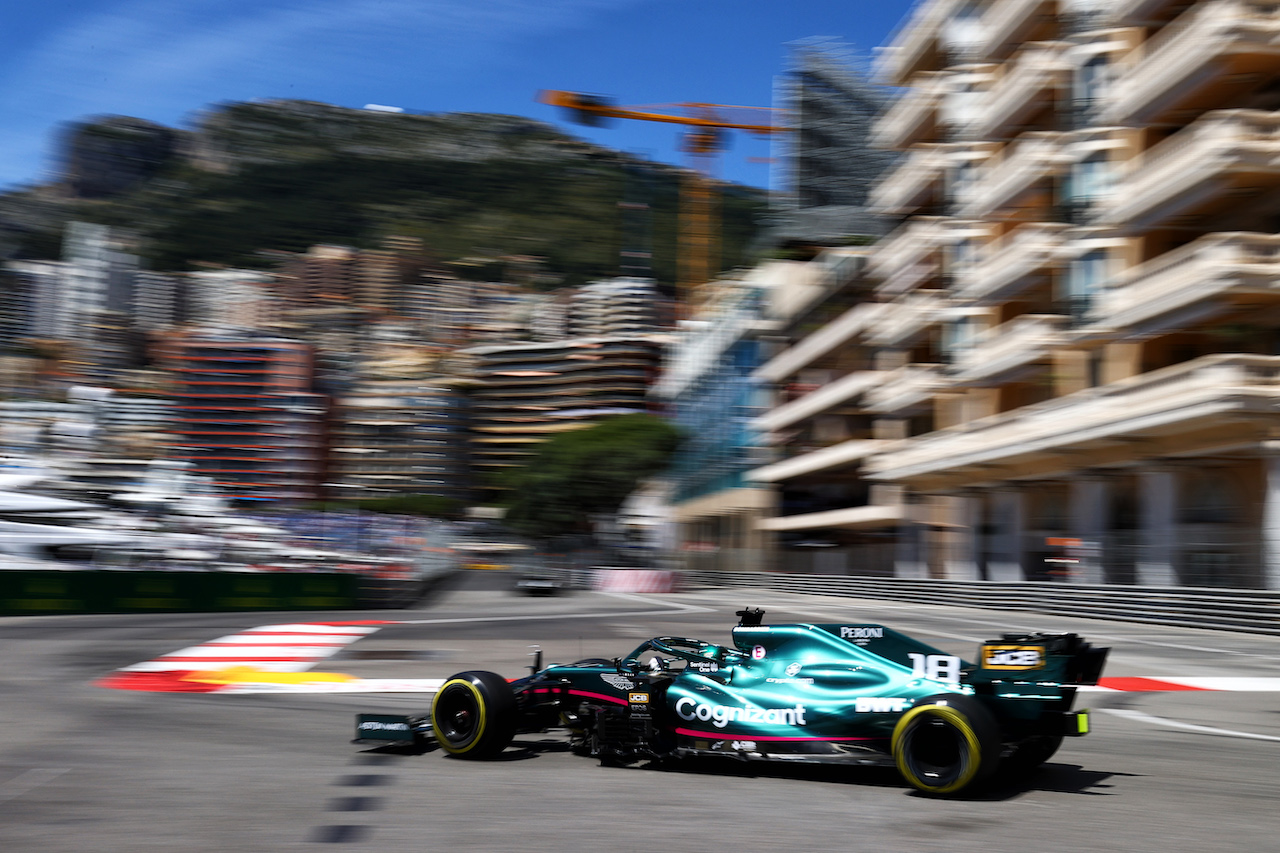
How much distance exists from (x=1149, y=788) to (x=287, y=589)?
75.6ft

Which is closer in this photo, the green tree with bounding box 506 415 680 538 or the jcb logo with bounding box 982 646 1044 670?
the jcb logo with bounding box 982 646 1044 670

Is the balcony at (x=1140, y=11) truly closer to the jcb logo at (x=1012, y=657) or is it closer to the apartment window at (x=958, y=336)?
the apartment window at (x=958, y=336)

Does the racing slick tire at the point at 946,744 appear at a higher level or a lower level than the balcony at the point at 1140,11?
lower

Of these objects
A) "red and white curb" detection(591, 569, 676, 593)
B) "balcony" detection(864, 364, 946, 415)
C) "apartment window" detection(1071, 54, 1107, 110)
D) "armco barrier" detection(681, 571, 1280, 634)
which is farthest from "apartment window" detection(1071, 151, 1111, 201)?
"red and white curb" detection(591, 569, 676, 593)

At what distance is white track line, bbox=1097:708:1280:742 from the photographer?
9.85m

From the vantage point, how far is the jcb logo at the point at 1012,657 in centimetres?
715

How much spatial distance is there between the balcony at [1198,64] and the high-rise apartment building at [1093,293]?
62 millimetres

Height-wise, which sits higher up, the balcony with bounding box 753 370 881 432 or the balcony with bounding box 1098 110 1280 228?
the balcony with bounding box 1098 110 1280 228

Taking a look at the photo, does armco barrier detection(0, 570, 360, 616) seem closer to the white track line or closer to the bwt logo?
the white track line

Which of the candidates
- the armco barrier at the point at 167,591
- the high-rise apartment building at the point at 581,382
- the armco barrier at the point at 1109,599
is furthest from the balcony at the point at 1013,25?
the high-rise apartment building at the point at 581,382

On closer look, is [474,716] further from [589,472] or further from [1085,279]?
[589,472]

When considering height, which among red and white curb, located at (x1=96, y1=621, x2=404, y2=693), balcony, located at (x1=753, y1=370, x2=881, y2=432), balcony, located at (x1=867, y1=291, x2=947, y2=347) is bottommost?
red and white curb, located at (x1=96, y1=621, x2=404, y2=693)

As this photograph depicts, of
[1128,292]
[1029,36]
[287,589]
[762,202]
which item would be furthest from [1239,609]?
[762,202]

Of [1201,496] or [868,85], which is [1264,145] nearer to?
[1201,496]
